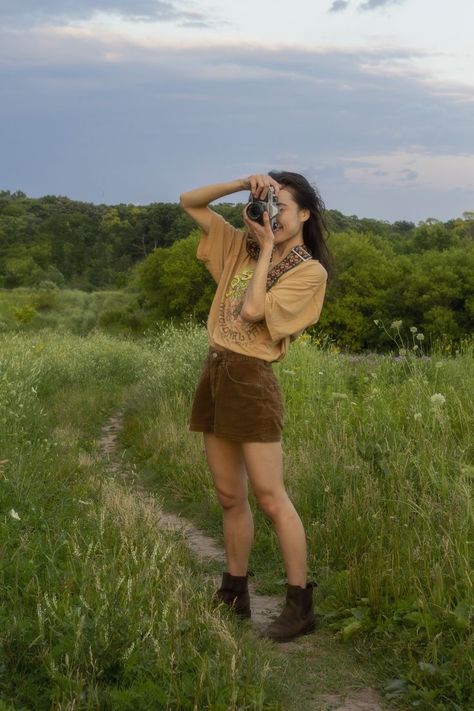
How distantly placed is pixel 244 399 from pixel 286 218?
0.86m

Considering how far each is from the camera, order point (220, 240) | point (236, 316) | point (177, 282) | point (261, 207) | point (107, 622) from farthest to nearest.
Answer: point (177, 282) → point (220, 240) → point (236, 316) → point (261, 207) → point (107, 622)

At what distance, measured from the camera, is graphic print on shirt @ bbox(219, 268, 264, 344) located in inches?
162

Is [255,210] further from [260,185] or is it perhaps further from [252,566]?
[252,566]

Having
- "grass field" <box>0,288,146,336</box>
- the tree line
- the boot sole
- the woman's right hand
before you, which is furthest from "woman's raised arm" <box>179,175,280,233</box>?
"grass field" <box>0,288,146,336</box>

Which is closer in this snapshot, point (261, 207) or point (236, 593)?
point (261, 207)

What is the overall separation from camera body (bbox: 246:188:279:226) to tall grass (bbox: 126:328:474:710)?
4.99 ft

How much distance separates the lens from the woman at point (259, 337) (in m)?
4.05

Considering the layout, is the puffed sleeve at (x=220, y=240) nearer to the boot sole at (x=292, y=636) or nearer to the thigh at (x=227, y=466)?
the thigh at (x=227, y=466)

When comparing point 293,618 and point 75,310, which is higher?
point 293,618

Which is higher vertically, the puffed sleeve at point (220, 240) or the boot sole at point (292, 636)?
the puffed sleeve at point (220, 240)

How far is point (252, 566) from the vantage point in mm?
5707

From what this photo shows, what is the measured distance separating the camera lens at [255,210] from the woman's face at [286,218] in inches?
5.8

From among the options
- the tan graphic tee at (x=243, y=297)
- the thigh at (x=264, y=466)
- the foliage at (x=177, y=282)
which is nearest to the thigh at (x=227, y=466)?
the thigh at (x=264, y=466)

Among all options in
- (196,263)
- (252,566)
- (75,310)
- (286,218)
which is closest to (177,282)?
(196,263)
